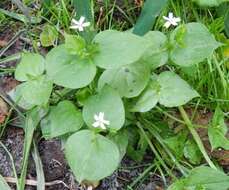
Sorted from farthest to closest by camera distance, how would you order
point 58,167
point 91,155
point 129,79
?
point 58,167 → point 129,79 → point 91,155

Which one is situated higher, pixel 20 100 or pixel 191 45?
pixel 191 45

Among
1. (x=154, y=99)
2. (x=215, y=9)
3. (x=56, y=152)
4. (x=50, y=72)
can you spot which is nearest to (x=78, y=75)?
(x=50, y=72)

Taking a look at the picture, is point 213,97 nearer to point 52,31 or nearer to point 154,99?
point 154,99

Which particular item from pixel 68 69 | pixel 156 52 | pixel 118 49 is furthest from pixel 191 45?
pixel 68 69

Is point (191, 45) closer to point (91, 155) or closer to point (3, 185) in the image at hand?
point (91, 155)

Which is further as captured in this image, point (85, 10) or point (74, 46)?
point (85, 10)

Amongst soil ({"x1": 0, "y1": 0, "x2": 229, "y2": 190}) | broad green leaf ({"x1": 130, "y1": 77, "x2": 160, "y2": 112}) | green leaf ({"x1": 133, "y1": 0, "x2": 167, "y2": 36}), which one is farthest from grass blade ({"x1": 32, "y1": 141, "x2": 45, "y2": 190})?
green leaf ({"x1": 133, "y1": 0, "x2": 167, "y2": 36})

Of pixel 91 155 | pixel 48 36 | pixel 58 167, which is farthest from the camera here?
pixel 48 36
